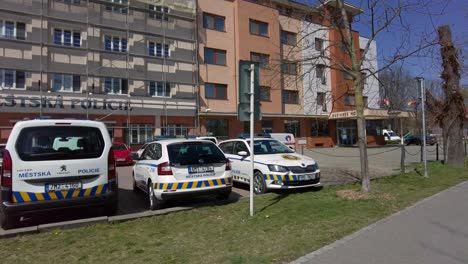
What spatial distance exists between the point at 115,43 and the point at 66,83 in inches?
192

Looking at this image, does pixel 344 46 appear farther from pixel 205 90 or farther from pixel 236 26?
pixel 236 26

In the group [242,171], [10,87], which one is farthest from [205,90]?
[242,171]

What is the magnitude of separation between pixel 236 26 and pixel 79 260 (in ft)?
102

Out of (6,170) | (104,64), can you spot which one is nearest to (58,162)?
(6,170)

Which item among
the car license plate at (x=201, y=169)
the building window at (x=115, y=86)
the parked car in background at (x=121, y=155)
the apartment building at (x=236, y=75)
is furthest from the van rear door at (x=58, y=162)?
the building window at (x=115, y=86)

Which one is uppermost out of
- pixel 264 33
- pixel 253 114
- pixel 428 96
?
pixel 264 33

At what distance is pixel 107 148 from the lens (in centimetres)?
679

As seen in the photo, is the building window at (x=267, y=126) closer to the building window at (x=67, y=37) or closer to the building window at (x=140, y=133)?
the building window at (x=140, y=133)

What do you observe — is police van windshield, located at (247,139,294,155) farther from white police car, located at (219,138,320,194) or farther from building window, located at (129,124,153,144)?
building window, located at (129,124,153,144)

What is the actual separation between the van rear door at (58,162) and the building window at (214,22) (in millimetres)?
27312

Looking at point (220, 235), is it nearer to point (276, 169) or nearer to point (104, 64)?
point (276, 169)

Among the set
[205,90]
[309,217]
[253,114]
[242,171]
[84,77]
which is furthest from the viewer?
[205,90]

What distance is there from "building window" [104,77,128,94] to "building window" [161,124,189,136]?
414cm

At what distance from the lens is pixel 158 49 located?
2980cm
